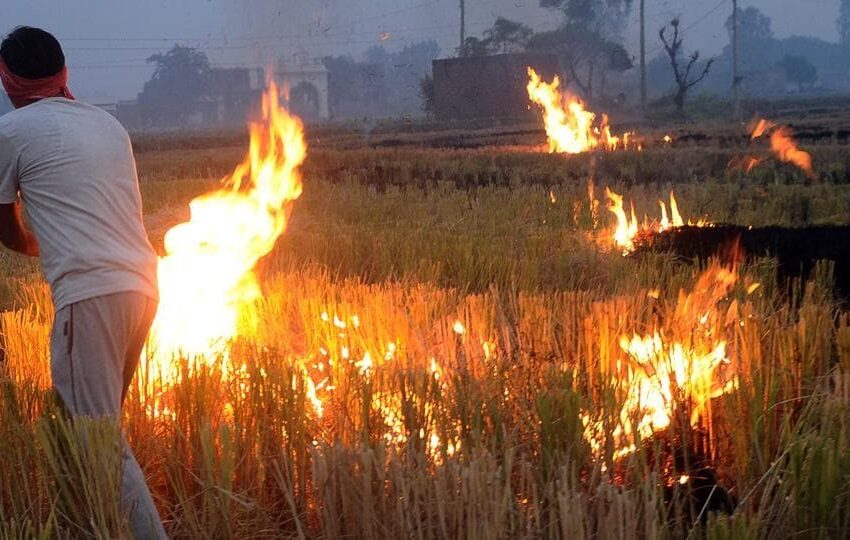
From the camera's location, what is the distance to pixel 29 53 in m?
3.08

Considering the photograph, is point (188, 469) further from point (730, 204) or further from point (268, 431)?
point (730, 204)

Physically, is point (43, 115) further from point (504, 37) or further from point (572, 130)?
point (504, 37)

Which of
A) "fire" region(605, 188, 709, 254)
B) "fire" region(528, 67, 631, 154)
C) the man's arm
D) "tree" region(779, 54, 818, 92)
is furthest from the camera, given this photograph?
"tree" region(779, 54, 818, 92)

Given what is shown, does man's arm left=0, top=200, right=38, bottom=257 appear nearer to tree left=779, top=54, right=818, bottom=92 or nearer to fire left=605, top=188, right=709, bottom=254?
fire left=605, top=188, right=709, bottom=254

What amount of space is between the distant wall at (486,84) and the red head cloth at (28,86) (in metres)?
45.0

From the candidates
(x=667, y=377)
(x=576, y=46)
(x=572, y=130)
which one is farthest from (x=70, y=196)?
(x=576, y=46)

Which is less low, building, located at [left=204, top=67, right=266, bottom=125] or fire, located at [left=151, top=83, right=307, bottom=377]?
building, located at [left=204, top=67, right=266, bottom=125]

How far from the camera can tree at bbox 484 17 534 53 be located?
72.3m

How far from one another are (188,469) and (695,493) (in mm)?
1658

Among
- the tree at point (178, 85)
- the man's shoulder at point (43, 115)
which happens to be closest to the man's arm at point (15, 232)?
the man's shoulder at point (43, 115)

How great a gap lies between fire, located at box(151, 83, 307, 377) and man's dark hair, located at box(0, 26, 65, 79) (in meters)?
1.34

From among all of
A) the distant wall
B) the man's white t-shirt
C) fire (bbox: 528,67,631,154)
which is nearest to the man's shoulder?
the man's white t-shirt

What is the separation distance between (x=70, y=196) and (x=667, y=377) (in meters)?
2.29

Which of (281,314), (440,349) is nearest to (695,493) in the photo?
(440,349)
